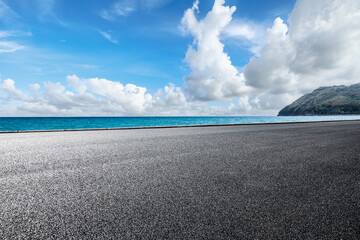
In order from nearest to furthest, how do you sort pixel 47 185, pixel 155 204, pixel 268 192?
pixel 155 204
pixel 268 192
pixel 47 185

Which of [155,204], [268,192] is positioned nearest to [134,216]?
[155,204]

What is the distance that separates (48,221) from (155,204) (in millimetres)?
1226

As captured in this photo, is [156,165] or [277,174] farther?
[156,165]

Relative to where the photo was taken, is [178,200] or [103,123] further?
[103,123]

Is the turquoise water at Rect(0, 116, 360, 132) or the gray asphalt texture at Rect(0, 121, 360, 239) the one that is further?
the turquoise water at Rect(0, 116, 360, 132)

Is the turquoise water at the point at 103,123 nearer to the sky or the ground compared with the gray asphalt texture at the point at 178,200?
nearer to the sky

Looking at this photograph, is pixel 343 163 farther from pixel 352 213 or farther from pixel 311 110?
pixel 311 110

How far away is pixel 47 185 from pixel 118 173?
121 cm

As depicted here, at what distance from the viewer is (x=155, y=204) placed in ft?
8.11

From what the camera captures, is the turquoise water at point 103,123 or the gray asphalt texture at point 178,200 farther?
the turquoise water at point 103,123

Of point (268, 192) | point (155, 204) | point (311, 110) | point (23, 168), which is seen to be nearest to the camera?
point (155, 204)

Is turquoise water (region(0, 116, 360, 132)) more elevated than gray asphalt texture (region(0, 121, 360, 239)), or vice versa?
turquoise water (region(0, 116, 360, 132))

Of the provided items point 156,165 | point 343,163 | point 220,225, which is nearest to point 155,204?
point 220,225

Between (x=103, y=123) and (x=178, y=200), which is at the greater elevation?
(x=103, y=123)
